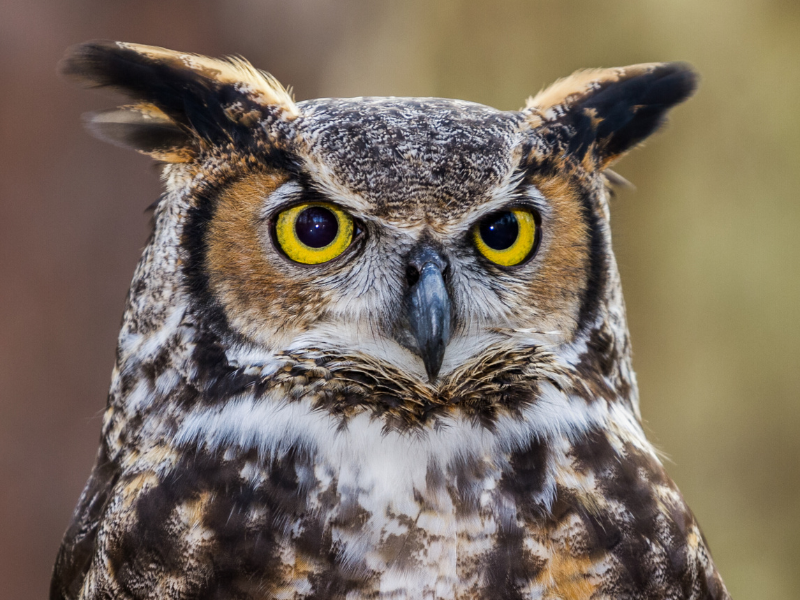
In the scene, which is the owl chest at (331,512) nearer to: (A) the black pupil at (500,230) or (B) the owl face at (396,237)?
(B) the owl face at (396,237)

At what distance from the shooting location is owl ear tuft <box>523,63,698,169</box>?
0.97 m

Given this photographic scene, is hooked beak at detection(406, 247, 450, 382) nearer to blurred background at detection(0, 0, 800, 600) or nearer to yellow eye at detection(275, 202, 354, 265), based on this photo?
yellow eye at detection(275, 202, 354, 265)

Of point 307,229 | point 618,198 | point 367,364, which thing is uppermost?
point 618,198

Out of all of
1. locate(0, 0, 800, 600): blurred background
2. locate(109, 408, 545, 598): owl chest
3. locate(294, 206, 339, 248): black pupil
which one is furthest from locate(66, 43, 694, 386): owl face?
locate(0, 0, 800, 600): blurred background

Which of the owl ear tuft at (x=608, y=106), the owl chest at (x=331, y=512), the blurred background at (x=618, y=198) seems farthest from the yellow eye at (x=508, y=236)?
the blurred background at (x=618, y=198)

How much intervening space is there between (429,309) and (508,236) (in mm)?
158

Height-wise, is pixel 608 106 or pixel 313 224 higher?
pixel 608 106

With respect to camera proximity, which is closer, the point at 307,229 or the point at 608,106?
the point at 307,229

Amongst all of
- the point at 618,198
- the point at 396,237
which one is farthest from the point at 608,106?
the point at 618,198

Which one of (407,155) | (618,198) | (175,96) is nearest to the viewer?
(407,155)

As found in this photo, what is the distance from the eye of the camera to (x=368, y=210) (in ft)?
2.83

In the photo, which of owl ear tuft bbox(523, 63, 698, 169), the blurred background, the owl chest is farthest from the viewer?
the blurred background

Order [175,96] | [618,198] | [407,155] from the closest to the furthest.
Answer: [407,155] < [175,96] < [618,198]

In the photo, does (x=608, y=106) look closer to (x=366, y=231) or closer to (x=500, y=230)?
(x=500, y=230)
